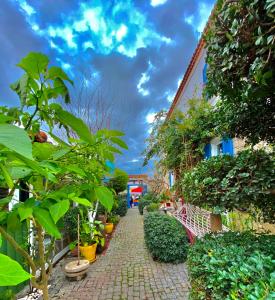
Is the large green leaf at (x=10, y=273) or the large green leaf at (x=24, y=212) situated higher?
the large green leaf at (x=24, y=212)

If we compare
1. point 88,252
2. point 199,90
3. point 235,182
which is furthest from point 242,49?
point 199,90

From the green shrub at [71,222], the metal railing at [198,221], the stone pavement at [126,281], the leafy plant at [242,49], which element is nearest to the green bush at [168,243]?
the stone pavement at [126,281]

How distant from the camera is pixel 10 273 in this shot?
0.42 m

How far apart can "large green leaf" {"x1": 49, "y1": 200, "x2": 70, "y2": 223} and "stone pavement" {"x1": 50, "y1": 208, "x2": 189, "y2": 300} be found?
3785 millimetres

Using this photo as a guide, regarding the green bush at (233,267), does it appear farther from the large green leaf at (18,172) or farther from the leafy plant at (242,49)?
the large green leaf at (18,172)

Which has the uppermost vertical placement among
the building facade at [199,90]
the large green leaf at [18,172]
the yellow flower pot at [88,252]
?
the building facade at [199,90]

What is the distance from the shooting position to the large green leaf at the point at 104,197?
91 centimetres

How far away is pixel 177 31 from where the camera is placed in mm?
6375

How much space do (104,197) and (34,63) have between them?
1.85 feet

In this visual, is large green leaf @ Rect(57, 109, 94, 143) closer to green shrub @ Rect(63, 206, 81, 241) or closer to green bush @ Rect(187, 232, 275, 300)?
green bush @ Rect(187, 232, 275, 300)

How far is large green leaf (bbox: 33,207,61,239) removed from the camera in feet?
2.33

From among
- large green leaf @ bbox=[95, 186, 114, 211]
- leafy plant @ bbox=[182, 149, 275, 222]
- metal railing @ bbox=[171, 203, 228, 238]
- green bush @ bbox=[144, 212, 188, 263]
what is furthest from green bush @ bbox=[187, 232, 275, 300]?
green bush @ bbox=[144, 212, 188, 263]

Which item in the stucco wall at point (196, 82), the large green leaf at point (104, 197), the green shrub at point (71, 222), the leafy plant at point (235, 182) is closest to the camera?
the large green leaf at point (104, 197)

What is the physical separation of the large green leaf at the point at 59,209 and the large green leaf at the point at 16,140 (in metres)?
0.38
